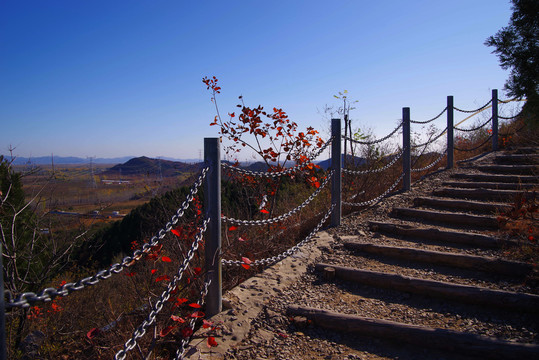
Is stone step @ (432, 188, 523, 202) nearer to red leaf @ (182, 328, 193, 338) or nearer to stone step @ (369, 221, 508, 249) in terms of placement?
stone step @ (369, 221, 508, 249)

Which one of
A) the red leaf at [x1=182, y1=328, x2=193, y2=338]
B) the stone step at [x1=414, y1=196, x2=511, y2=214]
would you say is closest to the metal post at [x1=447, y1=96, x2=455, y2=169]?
the stone step at [x1=414, y1=196, x2=511, y2=214]

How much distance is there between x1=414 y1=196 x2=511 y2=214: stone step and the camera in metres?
5.32

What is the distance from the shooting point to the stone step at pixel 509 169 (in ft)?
22.9

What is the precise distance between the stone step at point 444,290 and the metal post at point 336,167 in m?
1.43

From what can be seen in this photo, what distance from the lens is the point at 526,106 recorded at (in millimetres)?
4414

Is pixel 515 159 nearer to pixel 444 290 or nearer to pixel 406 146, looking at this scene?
pixel 406 146

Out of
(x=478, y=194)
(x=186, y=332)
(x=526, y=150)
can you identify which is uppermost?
(x=526, y=150)

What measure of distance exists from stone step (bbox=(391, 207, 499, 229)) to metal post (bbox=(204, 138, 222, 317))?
3.52 m

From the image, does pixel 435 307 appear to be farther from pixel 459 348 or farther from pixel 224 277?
pixel 224 277

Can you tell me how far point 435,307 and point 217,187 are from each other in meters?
2.20

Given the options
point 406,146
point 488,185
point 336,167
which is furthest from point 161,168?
point 488,185

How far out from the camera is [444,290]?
135 inches

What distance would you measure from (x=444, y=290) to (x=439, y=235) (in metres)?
1.41

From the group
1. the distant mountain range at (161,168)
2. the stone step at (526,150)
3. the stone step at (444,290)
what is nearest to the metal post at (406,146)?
the stone step at (526,150)
